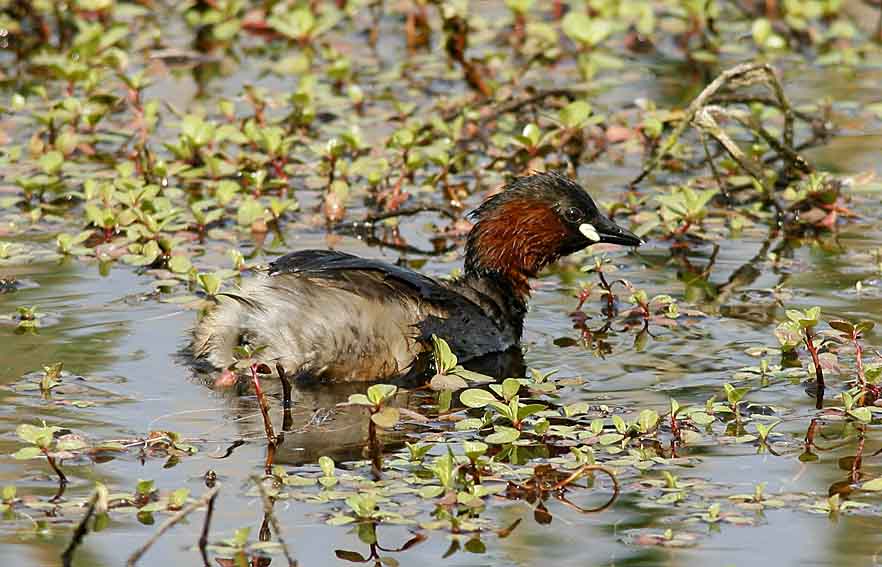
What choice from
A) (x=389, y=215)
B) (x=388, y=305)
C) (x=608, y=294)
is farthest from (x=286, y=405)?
(x=389, y=215)

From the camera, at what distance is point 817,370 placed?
658 cm

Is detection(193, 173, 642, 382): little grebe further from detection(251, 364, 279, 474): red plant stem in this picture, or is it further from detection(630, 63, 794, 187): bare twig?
detection(630, 63, 794, 187): bare twig

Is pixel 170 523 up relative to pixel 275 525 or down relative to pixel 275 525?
up

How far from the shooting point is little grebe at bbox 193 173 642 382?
6.93 metres

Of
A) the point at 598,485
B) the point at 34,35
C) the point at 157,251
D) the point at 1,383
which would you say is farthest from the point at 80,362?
the point at 34,35

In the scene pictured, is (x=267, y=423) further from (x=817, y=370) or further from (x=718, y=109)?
(x=718, y=109)

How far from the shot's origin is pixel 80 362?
6.98m

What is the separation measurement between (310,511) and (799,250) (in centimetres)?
418

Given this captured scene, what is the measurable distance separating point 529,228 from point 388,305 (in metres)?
1.02

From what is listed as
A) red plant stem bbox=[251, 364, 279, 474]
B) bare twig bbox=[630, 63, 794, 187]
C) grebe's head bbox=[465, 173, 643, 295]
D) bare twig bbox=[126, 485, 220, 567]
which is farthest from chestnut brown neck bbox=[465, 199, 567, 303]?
bare twig bbox=[126, 485, 220, 567]

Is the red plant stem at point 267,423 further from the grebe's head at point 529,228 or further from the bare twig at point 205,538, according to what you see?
the grebe's head at point 529,228

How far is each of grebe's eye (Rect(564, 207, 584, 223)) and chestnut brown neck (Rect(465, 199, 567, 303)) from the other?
42mm

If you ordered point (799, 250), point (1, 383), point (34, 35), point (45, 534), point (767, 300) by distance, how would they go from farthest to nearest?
point (34, 35), point (799, 250), point (767, 300), point (1, 383), point (45, 534)

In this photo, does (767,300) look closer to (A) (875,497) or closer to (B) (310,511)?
(A) (875,497)
